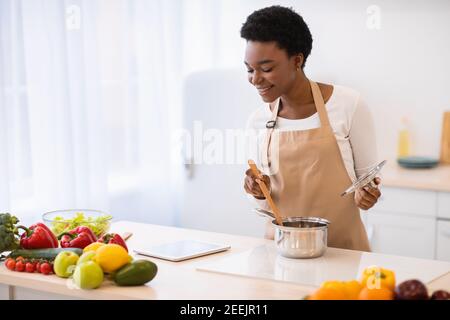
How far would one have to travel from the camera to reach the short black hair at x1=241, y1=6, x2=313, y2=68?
227 centimetres

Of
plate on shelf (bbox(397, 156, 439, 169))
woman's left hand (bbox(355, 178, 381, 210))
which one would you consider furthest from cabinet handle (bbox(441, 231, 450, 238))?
woman's left hand (bbox(355, 178, 381, 210))

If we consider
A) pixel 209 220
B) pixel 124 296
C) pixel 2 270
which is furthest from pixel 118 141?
pixel 124 296

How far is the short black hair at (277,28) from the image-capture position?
227cm

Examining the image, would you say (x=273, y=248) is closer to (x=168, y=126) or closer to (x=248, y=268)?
(x=248, y=268)

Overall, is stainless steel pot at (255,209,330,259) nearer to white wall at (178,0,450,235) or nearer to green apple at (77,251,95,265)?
green apple at (77,251,95,265)

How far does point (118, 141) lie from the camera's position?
147 inches

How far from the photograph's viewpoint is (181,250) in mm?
2225

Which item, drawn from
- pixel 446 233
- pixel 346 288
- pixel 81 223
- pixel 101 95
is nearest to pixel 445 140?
pixel 446 233

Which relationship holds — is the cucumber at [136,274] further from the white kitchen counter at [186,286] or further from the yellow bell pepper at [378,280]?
the yellow bell pepper at [378,280]

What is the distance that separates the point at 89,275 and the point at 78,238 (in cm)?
→ 32

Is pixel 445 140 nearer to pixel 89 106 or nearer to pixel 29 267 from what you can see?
pixel 89 106

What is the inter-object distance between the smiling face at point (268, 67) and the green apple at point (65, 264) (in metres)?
0.83

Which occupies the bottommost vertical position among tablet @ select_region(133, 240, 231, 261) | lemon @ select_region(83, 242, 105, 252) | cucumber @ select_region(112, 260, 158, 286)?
tablet @ select_region(133, 240, 231, 261)

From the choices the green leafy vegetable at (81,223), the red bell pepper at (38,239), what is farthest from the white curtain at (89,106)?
the red bell pepper at (38,239)
